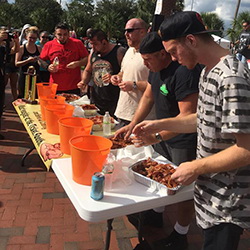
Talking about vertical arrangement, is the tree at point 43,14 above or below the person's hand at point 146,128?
above

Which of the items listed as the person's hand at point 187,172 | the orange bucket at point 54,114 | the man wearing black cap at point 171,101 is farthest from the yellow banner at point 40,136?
the person's hand at point 187,172

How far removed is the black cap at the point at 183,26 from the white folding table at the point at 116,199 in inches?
34.2

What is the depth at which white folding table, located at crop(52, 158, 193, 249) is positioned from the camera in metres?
1.36

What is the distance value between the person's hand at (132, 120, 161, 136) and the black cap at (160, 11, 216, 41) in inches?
22.9

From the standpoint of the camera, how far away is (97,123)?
8.56 ft

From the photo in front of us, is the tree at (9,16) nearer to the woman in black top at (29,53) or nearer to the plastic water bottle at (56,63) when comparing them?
the woman in black top at (29,53)

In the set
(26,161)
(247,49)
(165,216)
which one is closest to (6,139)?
(26,161)

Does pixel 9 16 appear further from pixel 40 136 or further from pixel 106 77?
pixel 40 136

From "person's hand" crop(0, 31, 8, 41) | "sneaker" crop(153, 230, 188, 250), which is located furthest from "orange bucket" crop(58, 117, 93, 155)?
"person's hand" crop(0, 31, 8, 41)

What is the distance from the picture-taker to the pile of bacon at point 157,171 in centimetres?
154

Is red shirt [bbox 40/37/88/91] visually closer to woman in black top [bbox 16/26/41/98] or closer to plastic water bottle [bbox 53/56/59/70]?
plastic water bottle [bbox 53/56/59/70]

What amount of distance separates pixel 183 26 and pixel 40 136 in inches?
64.7

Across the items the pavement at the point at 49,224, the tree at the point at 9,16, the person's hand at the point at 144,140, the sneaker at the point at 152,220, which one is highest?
the tree at the point at 9,16

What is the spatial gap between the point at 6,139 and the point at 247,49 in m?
6.04
